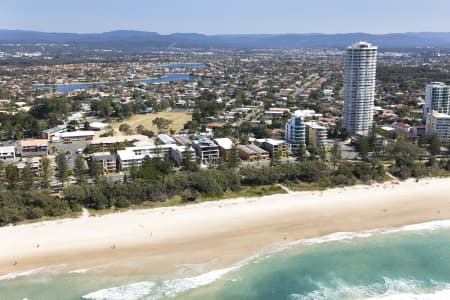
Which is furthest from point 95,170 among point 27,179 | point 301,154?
point 301,154

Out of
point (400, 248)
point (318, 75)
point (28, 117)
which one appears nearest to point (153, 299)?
point (400, 248)

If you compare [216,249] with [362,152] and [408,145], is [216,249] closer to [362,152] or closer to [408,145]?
[362,152]

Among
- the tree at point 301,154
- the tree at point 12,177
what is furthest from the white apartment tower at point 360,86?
the tree at point 12,177

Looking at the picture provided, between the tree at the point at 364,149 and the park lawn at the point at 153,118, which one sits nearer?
the tree at the point at 364,149

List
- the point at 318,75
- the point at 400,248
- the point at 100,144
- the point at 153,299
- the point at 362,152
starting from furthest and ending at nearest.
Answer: the point at 318,75
the point at 100,144
the point at 362,152
the point at 400,248
the point at 153,299

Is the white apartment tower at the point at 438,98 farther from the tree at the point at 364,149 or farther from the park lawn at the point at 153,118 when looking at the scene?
the park lawn at the point at 153,118

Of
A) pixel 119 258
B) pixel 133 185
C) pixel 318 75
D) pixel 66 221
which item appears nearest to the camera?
pixel 119 258

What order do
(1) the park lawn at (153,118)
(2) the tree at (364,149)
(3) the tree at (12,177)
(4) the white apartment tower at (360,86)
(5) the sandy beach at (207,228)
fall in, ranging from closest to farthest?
1. (5) the sandy beach at (207,228)
2. (3) the tree at (12,177)
3. (2) the tree at (364,149)
4. (4) the white apartment tower at (360,86)
5. (1) the park lawn at (153,118)

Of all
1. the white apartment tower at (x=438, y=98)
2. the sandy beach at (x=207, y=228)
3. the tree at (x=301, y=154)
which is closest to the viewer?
the sandy beach at (x=207, y=228)
